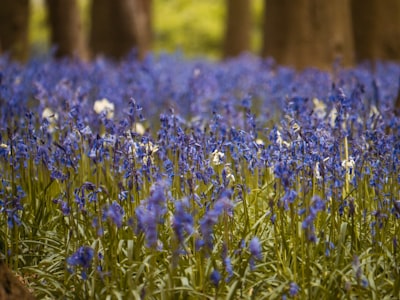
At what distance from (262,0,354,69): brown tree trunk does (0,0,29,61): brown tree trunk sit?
15.8 feet

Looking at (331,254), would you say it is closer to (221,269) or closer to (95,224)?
(221,269)

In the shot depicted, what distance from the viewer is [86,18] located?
33.3 meters

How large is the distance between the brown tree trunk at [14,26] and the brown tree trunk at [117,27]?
162 centimetres

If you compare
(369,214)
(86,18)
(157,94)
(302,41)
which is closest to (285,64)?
(302,41)

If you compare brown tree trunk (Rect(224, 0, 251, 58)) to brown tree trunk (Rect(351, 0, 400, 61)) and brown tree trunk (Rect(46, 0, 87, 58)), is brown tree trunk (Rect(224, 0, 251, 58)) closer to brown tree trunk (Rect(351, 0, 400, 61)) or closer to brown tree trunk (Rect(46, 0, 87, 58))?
brown tree trunk (Rect(351, 0, 400, 61))

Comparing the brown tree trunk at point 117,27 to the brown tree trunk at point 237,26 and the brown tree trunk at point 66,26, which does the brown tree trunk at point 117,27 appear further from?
the brown tree trunk at point 237,26

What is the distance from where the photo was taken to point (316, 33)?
11.4 metres

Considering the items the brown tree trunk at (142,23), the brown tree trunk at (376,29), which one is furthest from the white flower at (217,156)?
the brown tree trunk at (376,29)

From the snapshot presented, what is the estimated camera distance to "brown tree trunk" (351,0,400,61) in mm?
13594

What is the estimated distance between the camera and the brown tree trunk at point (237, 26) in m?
21.3

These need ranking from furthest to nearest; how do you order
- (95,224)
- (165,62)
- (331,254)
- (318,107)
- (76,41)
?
1. (76,41)
2. (165,62)
3. (318,107)
4. (331,254)
5. (95,224)

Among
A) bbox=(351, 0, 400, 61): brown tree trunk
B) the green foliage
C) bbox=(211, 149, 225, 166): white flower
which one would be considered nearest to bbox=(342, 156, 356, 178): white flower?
bbox=(211, 149, 225, 166): white flower

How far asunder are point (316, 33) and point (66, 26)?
5157mm

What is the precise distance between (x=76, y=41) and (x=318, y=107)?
8.39 m
